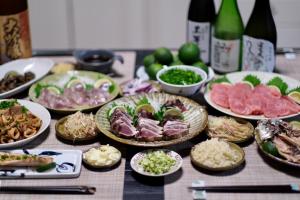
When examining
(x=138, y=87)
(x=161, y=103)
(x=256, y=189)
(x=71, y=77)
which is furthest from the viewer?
(x=71, y=77)

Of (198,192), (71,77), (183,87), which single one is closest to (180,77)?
(183,87)

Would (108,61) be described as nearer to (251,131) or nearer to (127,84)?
(127,84)

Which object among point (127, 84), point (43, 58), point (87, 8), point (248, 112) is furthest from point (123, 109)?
point (87, 8)

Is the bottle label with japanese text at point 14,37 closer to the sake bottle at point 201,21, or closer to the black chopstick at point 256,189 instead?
the sake bottle at point 201,21

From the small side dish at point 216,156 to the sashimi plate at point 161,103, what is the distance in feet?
0.19

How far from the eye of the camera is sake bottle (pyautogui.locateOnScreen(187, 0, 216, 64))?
1.76 meters

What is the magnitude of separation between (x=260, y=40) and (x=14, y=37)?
827 mm

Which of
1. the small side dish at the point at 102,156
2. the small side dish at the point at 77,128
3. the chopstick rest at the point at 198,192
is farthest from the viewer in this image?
the small side dish at the point at 77,128

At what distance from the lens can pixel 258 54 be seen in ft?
5.41

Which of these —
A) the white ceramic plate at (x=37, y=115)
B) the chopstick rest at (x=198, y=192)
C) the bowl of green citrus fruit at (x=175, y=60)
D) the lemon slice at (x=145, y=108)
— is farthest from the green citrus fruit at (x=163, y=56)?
the chopstick rest at (x=198, y=192)

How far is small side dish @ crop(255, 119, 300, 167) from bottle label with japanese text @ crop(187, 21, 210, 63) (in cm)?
53

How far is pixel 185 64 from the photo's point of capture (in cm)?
171

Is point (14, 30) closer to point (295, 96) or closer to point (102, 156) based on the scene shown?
point (102, 156)

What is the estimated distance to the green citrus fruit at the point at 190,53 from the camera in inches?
66.3
